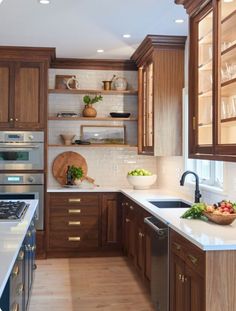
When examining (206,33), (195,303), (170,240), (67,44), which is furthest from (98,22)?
(195,303)

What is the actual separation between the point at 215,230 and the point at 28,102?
348 centimetres

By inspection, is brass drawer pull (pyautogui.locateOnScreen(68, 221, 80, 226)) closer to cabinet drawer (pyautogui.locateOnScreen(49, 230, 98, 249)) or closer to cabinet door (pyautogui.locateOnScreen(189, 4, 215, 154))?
cabinet drawer (pyautogui.locateOnScreen(49, 230, 98, 249))

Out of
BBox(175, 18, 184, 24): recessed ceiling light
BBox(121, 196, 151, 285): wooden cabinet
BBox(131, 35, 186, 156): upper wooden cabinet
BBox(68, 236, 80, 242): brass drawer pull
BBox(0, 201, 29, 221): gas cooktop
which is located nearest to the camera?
BBox(0, 201, 29, 221): gas cooktop

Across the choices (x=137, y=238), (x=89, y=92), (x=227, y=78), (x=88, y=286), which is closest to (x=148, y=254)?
(x=137, y=238)

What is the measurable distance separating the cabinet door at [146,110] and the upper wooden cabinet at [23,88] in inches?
49.9

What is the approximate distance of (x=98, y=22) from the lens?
4176 mm

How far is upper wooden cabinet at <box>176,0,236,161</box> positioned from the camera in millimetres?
2812

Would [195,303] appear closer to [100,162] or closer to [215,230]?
[215,230]

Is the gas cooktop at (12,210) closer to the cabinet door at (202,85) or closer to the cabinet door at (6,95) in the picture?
the cabinet door at (202,85)

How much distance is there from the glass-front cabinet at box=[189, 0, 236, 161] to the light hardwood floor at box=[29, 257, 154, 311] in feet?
5.24

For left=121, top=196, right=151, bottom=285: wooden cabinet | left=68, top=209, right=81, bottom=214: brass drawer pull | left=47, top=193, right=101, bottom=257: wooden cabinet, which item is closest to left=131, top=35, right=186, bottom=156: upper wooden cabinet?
left=121, top=196, right=151, bottom=285: wooden cabinet

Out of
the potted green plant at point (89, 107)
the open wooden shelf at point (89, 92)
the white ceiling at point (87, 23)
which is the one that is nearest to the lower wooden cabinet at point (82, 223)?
the potted green plant at point (89, 107)

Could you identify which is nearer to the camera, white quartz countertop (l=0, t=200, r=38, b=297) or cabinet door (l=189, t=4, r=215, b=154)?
white quartz countertop (l=0, t=200, r=38, b=297)

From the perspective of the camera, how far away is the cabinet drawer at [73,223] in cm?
547
